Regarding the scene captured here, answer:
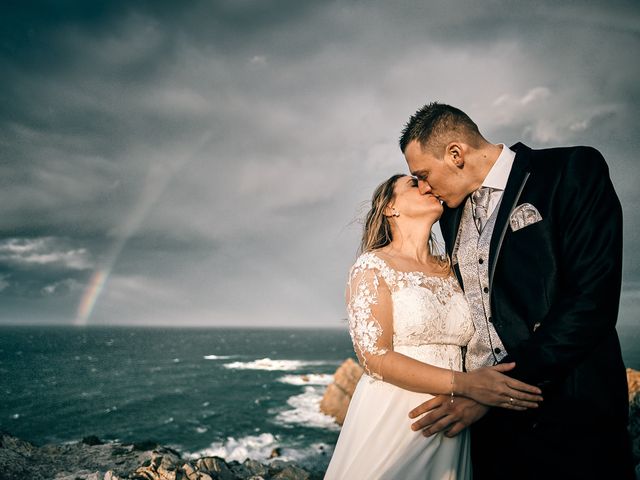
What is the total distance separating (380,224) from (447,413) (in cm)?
199

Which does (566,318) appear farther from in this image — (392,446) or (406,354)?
(392,446)

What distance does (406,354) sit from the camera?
3.59 meters

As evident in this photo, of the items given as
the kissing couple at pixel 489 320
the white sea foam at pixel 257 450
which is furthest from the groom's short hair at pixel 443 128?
the white sea foam at pixel 257 450

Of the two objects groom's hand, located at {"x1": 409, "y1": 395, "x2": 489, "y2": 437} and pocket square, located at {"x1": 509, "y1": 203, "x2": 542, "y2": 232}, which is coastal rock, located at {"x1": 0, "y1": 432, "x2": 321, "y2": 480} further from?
pocket square, located at {"x1": 509, "y1": 203, "x2": 542, "y2": 232}

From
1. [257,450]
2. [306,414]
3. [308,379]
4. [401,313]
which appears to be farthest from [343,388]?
[401,313]

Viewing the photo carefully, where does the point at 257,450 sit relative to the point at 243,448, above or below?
above

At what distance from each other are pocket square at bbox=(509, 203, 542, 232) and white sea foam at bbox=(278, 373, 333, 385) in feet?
192

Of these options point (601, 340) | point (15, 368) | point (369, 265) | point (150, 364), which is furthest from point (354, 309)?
point (15, 368)

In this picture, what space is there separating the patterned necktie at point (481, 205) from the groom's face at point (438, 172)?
0.45ft

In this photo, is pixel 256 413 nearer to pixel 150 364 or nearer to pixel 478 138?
pixel 478 138

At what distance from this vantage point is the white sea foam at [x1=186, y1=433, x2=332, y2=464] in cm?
2646

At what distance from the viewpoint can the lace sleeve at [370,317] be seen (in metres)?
3.29

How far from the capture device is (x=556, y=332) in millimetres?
2479

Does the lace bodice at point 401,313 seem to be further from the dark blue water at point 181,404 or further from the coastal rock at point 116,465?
the dark blue water at point 181,404
